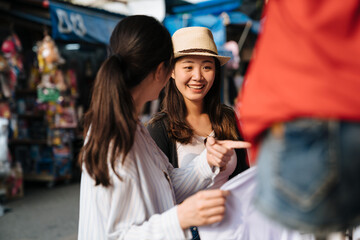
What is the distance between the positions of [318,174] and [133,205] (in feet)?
2.33

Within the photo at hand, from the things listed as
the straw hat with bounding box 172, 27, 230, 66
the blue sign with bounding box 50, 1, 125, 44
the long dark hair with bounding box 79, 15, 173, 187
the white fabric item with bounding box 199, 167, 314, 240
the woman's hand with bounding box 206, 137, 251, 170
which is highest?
the blue sign with bounding box 50, 1, 125, 44

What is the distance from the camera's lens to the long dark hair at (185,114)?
2098mm

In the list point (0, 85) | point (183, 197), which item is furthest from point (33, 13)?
point (183, 197)

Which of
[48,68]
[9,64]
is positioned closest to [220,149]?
[9,64]

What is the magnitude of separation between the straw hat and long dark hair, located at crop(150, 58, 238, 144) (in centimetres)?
9

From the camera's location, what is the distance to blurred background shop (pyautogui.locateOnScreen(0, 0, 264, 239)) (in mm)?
5227

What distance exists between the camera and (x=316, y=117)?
68 cm

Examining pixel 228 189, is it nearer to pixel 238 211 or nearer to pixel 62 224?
pixel 238 211

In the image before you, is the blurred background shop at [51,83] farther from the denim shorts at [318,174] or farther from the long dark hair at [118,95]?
the denim shorts at [318,174]

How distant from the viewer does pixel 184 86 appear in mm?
2158

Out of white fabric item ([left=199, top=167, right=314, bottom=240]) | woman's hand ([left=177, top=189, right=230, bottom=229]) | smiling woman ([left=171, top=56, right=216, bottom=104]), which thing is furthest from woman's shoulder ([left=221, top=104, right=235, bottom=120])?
woman's hand ([left=177, top=189, right=230, bottom=229])

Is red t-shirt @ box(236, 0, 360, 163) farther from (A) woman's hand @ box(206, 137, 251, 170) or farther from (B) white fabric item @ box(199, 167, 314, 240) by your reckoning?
(A) woman's hand @ box(206, 137, 251, 170)

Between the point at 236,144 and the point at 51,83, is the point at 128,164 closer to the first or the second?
the point at 236,144

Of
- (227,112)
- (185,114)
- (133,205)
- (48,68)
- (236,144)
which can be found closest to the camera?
(133,205)
